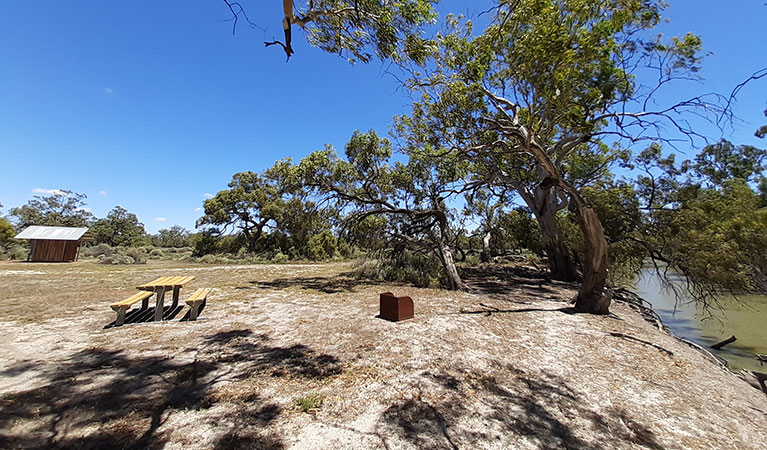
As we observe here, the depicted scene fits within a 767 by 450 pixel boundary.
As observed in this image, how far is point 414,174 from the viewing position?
11.5 m

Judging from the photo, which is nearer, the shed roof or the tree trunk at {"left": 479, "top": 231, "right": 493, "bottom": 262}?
the tree trunk at {"left": 479, "top": 231, "right": 493, "bottom": 262}

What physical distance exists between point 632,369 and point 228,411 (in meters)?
4.69

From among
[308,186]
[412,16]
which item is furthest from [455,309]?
[308,186]

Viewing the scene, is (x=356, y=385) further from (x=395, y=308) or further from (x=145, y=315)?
(x=145, y=315)

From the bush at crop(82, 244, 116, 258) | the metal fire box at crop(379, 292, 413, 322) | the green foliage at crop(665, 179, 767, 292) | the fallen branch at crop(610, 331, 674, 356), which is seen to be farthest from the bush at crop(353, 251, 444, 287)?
the bush at crop(82, 244, 116, 258)

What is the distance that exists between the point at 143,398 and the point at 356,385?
1929 mm

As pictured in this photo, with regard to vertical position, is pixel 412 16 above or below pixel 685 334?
above

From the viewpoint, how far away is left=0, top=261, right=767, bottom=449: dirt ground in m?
2.31

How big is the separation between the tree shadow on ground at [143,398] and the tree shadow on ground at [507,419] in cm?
106

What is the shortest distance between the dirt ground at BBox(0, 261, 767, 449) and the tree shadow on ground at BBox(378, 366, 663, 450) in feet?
0.05

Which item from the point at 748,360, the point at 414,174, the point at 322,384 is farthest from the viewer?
the point at 414,174

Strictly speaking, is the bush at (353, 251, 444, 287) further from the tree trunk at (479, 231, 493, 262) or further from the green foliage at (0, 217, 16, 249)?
the green foliage at (0, 217, 16, 249)

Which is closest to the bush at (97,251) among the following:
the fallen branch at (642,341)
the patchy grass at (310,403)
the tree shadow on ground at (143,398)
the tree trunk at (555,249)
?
the tree shadow on ground at (143,398)

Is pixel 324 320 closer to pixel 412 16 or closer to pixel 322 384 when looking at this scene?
pixel 322 384
